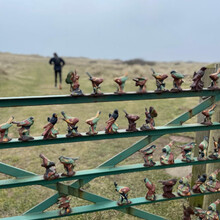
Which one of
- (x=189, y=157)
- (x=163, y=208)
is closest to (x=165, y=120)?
(x=163, y=208)

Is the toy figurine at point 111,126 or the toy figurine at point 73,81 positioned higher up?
the toy figurine at point 73,81

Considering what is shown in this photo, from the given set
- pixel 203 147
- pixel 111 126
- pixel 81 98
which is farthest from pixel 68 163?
pixel 203 147

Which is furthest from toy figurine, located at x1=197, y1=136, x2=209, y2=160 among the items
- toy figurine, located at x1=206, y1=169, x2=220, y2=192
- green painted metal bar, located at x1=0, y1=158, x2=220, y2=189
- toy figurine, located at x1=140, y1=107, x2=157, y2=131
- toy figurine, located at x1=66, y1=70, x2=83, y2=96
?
toy figurine, located at x1=66, y1=70, x2=83, y2=96

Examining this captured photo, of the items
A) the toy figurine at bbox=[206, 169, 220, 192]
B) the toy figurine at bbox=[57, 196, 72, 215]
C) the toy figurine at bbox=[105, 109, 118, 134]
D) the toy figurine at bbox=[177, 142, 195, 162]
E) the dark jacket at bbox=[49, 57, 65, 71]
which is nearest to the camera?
the toy figurine at bbox=[105, 109, 118, 134]

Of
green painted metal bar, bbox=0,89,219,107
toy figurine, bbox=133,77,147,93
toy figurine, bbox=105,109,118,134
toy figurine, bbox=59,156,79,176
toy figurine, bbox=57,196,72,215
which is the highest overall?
toy figurine, bbox=133,77,147,93

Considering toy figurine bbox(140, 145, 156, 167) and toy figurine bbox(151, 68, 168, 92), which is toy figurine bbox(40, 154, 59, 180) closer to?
toy figurine bbox(140, 145, 156, 167)

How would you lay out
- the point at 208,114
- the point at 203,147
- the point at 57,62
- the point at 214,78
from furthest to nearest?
the point at 57,62 → the point at 203,147 → the point at 208,114 → the point at 214,78

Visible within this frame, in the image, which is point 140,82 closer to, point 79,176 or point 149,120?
point 149,120

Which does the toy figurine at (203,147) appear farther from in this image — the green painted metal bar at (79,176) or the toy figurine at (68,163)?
the toy figurine at (68,163)

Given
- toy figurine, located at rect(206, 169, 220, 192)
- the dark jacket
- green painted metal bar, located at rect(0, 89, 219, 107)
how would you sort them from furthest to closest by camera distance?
the dark jacket
toy figurine, located at rect(206, 169, 220, 192)
green painted metal bar, located at rect(0, 89, 219, 107)

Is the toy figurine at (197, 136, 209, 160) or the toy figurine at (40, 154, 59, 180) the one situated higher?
the toy figurine at (197, 136, 209, 160)

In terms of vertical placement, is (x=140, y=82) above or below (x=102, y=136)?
above

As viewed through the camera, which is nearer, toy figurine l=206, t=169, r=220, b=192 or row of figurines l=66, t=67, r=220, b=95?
row of figurines l=66, t=67, r=220, b=95

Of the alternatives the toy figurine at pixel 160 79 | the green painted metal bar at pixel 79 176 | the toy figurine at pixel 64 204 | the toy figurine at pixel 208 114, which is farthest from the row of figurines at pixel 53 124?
the toy figurine at pixel 64 204
